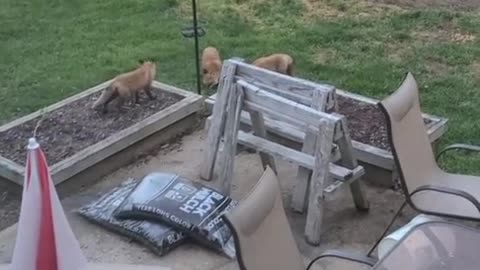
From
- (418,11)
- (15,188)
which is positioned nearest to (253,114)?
(15,188)

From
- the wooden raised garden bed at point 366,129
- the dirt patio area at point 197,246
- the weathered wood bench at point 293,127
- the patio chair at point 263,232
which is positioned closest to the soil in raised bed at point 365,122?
the wooden raised garden bed at point 366,129

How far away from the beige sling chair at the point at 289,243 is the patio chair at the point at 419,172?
0.35m

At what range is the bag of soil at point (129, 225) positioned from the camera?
14.2 feet

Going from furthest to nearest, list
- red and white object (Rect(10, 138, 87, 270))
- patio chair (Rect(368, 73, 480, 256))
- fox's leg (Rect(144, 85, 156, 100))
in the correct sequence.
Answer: fox's leg (Rect(144, 85, 156, 100))
patio chair (Rect(368, 73, 480, 256))
red and white object (Rect(10, 138, 87, 270))

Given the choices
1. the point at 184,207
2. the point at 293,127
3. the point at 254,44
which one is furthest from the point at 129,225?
the point at 254,44

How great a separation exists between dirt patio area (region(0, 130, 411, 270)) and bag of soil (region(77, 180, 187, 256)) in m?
0.04

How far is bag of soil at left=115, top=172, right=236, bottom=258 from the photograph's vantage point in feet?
14.1

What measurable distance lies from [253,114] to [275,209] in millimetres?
1521

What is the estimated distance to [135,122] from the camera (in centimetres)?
535

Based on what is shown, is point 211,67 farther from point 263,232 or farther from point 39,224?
point 39,224

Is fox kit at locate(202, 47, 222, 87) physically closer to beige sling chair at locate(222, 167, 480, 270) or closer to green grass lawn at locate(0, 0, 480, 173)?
green grass lawn at locate(0, 0, 480, 173)

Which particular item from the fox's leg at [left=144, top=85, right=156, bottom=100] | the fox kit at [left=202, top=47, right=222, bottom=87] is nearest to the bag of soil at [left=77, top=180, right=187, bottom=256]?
the fox's leg at [left=144, top=85, right=156, bottom=100]

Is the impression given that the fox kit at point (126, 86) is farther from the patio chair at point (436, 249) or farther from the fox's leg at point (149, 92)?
the patio chair at point (436, 249)

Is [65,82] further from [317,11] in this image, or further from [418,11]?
[418,11]
